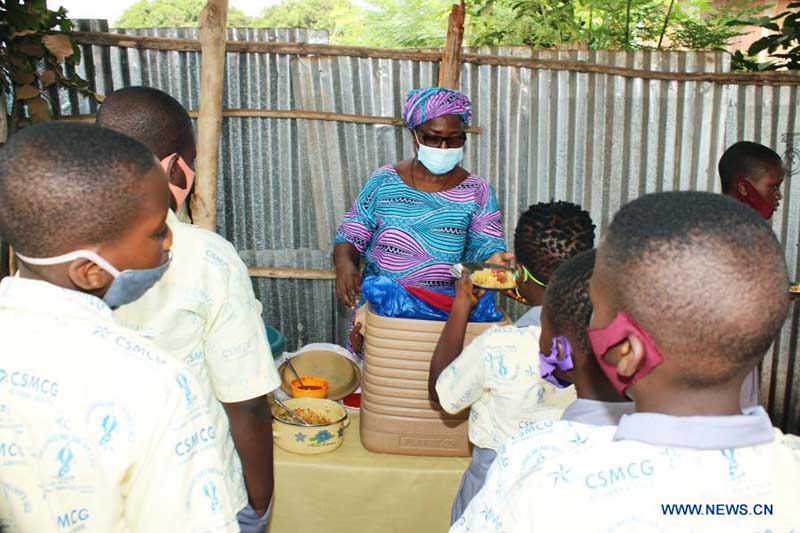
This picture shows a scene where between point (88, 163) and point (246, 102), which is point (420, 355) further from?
point (246, 102)

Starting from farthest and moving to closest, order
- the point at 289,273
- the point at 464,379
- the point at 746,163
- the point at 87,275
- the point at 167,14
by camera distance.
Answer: the point at 167,14, the point at 289,273, the point at 746,163, the point at 464,379, the point at 87,275

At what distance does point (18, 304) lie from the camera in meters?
1.35

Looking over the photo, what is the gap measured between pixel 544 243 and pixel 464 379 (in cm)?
47

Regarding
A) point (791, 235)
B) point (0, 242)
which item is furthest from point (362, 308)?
point (791, 235)

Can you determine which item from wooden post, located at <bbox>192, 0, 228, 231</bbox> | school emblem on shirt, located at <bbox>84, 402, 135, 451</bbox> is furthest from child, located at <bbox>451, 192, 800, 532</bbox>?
wooden post, located at <bbox>192, 0, 228, 231</bbox>

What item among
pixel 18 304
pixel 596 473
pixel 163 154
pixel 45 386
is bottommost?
pixel 596 473

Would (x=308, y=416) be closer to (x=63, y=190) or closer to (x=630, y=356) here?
(x=63, y=190)

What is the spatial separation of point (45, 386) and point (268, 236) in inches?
136

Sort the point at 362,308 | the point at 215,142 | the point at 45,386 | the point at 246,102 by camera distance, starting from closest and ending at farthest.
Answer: the point at 45,386
the point at 362,308
the point at 215,142
the point at 246,102

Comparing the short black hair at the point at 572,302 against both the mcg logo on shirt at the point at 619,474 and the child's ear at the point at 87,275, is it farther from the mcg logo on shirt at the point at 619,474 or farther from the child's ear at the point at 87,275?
the child's ear at the point at 87,275

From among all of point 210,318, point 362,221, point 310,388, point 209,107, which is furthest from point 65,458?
point 209,107

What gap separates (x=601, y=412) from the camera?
1.40 m

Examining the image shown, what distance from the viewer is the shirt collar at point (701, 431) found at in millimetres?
1161

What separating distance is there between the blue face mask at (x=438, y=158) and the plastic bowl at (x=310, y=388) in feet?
3.53
